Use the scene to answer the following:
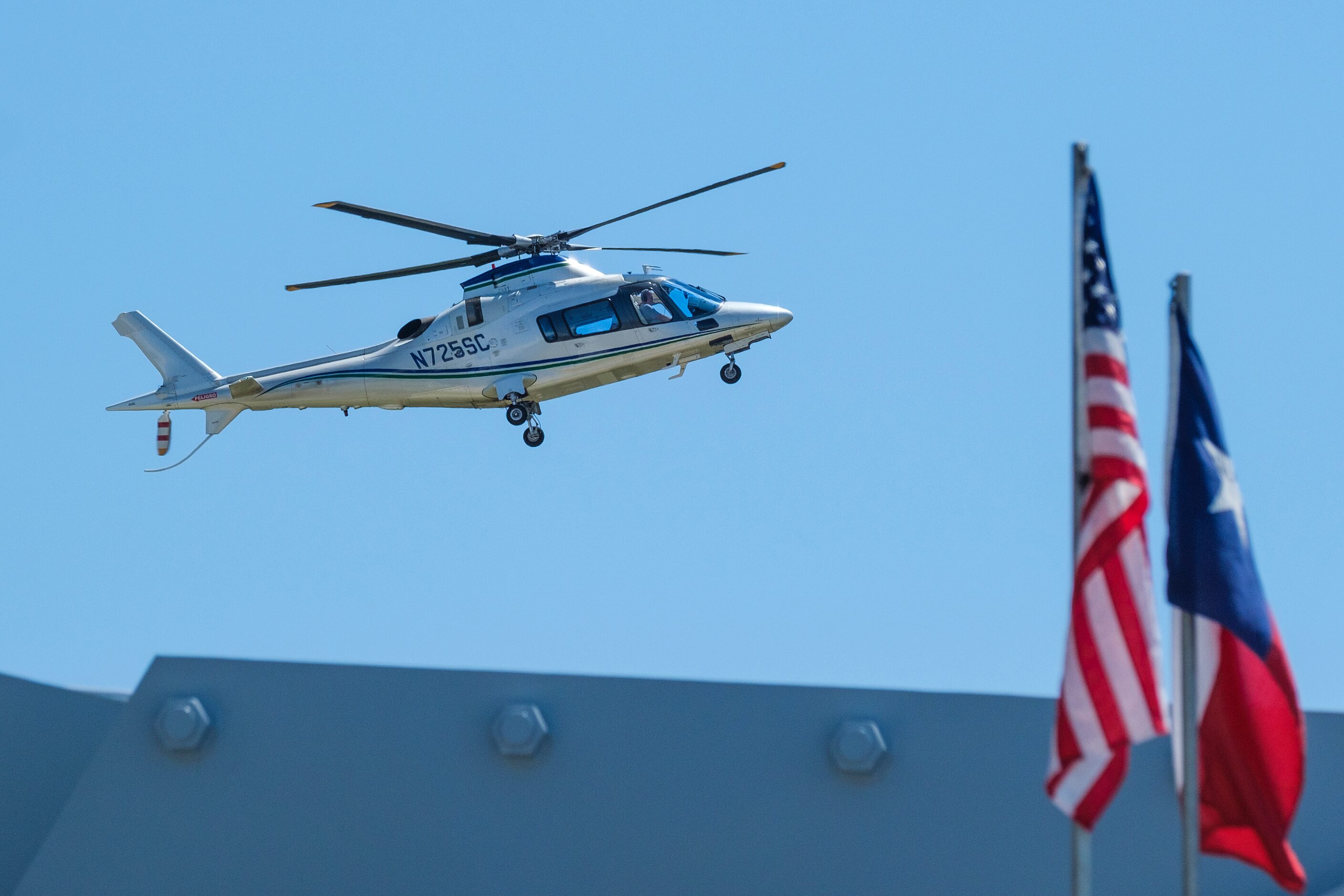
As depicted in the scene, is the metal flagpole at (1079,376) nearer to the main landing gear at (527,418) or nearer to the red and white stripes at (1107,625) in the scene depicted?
the red and white stripes at (1107,625)

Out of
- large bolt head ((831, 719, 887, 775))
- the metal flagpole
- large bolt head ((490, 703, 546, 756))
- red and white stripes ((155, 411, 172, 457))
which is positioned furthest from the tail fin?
the metal flagpole

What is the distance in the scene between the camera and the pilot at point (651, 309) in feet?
66.1

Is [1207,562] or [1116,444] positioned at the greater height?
[1116,444]

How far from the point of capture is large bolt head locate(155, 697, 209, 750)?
33.9 feet

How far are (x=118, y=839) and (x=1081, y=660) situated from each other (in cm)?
644

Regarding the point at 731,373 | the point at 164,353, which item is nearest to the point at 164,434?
the point at 164,353

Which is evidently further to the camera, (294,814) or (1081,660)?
(294,814)

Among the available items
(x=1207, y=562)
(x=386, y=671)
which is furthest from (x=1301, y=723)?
(x=386, y=671)

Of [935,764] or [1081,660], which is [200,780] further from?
[1081,660]

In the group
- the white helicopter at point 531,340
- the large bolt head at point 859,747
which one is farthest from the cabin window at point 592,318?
the large bolt head at point 859,747

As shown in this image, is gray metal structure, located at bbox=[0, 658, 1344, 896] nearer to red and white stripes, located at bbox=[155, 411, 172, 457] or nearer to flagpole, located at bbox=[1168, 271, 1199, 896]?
flagpole, located at bbox=[1168, 271, 1199, 896]

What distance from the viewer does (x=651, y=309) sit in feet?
66.2

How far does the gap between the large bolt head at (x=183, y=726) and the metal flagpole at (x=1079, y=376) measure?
18.5ft

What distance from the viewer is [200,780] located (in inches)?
412
